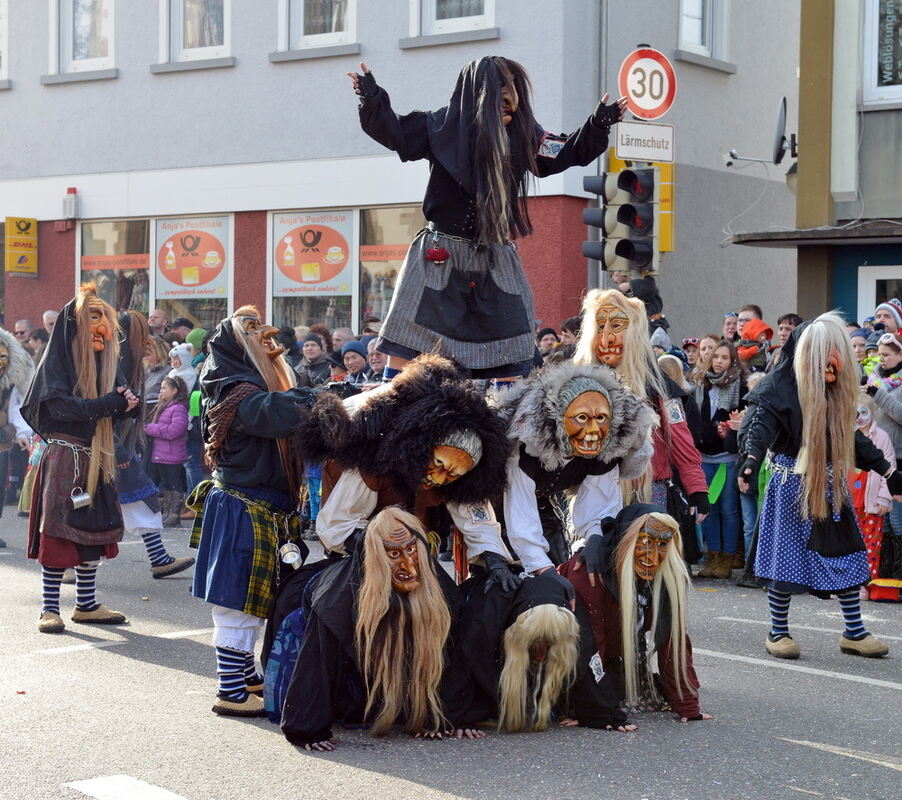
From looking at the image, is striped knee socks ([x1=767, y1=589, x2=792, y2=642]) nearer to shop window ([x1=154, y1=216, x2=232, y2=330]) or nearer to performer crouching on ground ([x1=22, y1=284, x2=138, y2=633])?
performer crouching on ground ([x1=22, y1=284, x2=138, y2=633])

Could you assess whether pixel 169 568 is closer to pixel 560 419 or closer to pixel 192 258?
pixel 560 419

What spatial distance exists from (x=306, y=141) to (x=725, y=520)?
30.0 feet

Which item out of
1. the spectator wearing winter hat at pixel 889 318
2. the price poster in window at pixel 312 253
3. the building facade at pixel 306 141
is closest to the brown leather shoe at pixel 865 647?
the spectator wearing winter hat at pixel 889 318

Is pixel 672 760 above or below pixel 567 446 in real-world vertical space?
below

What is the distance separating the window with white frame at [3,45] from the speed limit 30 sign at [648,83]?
37.6 feet

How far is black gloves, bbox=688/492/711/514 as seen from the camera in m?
7.89

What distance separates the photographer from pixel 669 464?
8.71m

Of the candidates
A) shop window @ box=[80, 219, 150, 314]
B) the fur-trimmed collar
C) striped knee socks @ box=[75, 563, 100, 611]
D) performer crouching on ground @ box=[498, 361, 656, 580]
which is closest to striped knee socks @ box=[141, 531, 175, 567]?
striped knee socks @ box=[75, 563, 100, 611]

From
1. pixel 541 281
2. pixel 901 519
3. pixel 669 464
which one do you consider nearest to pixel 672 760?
pixel 669 464

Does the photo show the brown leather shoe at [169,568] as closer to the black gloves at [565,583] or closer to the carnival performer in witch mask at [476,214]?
the carnival performer in witch mask at [476,214]

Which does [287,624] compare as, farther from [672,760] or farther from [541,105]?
[541,105]

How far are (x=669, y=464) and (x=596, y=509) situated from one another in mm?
2369

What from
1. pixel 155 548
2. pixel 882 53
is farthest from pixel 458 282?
pixel 882 53

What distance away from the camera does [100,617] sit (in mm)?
8703
